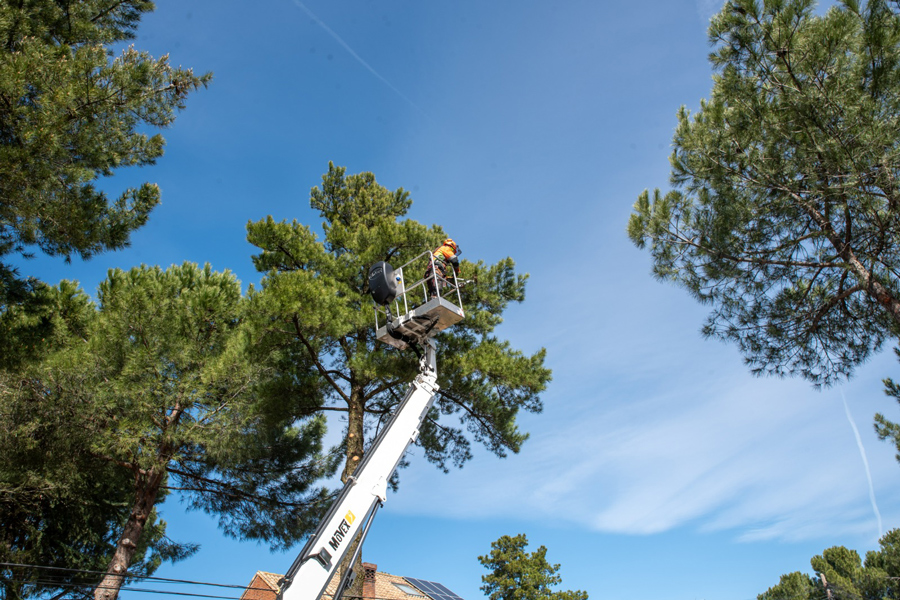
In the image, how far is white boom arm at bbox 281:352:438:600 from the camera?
4730 millimetres

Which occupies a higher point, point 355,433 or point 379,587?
point 355,433

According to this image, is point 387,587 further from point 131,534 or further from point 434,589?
point 131,534

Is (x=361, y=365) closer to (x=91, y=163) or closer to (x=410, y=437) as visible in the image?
(x=410, y=437)

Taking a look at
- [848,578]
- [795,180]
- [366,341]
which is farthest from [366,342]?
[848,578]

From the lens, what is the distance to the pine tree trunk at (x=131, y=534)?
8.04 metres

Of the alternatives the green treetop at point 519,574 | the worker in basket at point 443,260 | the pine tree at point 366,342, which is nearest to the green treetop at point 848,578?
the green treetop at point 519,574

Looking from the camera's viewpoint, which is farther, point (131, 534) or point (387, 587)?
point (387, 587)

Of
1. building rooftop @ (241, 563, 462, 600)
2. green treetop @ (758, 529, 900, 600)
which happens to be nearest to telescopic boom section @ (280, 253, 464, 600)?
building rooftop @ (241, 563, 462, 600)

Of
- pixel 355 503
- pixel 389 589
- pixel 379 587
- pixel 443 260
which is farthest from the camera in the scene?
pixel 389 589

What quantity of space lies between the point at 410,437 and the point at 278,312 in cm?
432

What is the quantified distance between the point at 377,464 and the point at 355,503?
42 centimetres

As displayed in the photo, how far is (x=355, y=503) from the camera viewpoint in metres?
5.14

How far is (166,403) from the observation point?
8625mm

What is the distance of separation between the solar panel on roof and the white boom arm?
→ 613 inches
